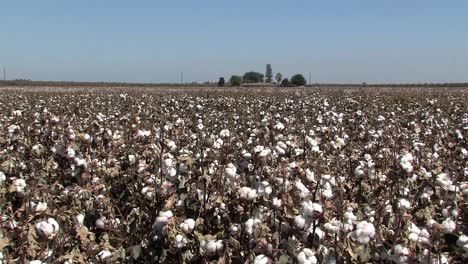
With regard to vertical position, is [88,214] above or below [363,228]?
below

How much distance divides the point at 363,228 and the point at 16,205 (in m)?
2.72

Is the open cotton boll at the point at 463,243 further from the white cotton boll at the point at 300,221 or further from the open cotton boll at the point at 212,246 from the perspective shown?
the open cotton boll at the point at 212,246

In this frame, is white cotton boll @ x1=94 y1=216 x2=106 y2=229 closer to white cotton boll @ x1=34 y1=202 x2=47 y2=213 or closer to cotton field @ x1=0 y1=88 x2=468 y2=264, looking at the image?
cotton field @ x1=0 y1=88 x2=468 y2=264

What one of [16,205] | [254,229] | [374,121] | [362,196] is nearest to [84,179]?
[16,205]

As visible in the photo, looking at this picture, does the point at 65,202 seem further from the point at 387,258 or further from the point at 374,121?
the point at 374,121

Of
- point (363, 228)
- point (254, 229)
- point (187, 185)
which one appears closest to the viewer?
point (363, 228)

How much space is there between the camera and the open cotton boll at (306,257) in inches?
96.8

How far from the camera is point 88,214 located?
140 inches

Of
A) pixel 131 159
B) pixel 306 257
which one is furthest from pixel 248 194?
pixel 131 159

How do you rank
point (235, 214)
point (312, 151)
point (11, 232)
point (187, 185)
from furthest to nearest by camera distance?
point (312, 151)
point (187, 185)
point (235, 214)
point (11, 232)

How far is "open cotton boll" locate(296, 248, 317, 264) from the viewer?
2459 millimetres

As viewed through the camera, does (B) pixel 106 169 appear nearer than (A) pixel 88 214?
No

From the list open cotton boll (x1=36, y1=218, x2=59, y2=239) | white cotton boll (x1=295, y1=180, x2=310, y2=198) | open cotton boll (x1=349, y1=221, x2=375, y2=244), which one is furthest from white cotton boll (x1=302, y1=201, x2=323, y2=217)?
open cotton boll (x1=36, y1=218, x2=59, y2=239)

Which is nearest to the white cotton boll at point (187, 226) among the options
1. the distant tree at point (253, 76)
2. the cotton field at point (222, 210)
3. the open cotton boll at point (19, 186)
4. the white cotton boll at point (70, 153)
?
the cotton field at point (222, 210)
